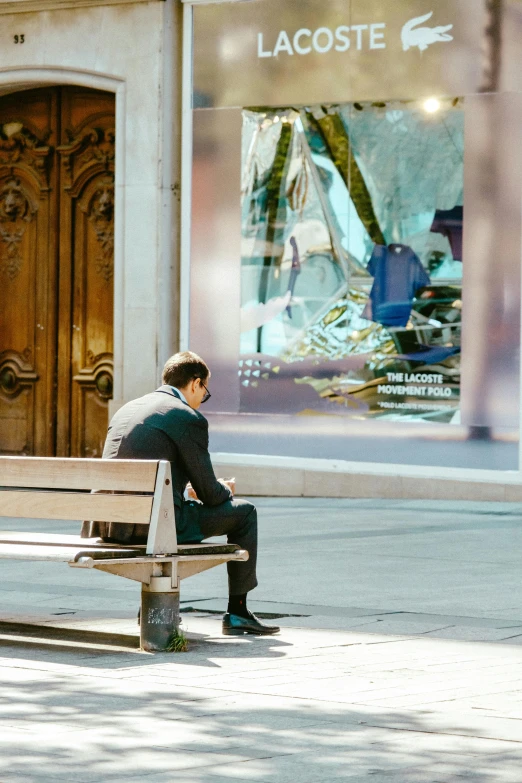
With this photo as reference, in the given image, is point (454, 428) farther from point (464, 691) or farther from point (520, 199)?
point (464, 691)

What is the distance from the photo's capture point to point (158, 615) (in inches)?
270

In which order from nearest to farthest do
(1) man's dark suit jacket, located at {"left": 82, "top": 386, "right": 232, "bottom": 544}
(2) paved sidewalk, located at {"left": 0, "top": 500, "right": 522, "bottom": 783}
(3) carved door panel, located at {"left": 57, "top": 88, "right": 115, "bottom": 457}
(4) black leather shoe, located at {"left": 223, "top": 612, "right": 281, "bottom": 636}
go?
(2) paved sidewalk, located at {"left": 0, "top": 500, "right": 522, "bottom": 783} → (1) man's dark suit jacket, located at {"left": 82, "top": 386, "right": 232, "bottom": 544} → (4) black leather shoe, located at {"left": 223, "top": 612, "right": 281, "bottom": 636} → (3) carved door panel, located at {"left": 57, "top": 88, "right": 115, "bottom": 457}

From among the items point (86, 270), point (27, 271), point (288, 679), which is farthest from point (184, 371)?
point (27, 271)

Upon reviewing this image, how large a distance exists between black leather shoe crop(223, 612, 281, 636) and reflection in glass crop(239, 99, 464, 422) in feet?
23.4

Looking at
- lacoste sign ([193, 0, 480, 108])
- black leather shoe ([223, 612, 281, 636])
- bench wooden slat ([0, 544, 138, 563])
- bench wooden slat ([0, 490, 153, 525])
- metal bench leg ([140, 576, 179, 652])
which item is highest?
lacoste sign ([193, 0, 480, 108])

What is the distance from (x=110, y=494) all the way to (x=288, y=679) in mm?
1338

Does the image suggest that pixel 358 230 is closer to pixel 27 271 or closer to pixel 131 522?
pixel 27 271

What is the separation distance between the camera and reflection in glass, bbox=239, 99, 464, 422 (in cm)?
1433

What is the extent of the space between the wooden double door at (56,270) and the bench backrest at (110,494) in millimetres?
9418

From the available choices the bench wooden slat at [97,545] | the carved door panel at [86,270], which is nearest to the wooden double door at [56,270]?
the carved door panel at [86,270]

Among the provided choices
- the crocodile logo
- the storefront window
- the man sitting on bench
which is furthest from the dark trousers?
the crocodile logo

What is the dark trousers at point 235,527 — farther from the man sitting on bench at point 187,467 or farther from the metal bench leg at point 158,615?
the metal bench leg at point 158,615

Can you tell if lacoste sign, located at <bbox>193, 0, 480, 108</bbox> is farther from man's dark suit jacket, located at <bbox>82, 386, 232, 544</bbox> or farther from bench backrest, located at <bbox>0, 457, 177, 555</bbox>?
bench backrest, located at <bbox>0, 457, 177, 555</bbox>

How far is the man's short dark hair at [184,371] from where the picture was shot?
745 cm
